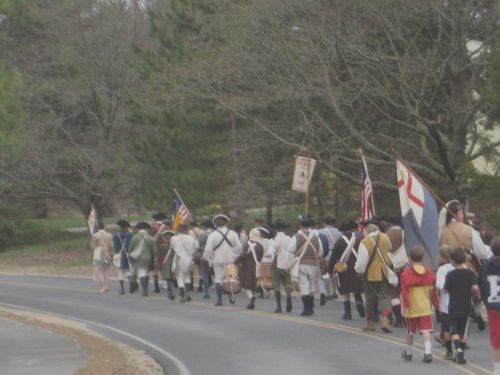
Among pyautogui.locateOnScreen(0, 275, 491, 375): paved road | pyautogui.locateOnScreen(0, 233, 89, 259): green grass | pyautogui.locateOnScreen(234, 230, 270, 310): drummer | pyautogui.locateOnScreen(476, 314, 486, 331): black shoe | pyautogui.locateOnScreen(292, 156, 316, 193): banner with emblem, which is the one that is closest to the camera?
pyautogui.locateOnScreen(0, 275, 491, 375): paved road

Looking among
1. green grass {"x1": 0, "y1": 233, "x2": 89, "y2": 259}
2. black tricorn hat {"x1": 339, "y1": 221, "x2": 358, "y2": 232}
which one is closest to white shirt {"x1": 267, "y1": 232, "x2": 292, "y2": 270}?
black tricorn hat {"x1": 339, "y1": 221, "x2": 358, "y2": 232}

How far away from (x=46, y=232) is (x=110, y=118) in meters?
9.73

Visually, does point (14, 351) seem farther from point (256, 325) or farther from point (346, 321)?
point (346, 321)

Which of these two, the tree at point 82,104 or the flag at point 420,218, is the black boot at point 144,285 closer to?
the flag at point 420,218

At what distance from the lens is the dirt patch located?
15.0 metres

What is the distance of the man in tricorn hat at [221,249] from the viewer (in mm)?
22797

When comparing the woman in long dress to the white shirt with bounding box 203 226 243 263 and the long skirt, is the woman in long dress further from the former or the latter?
the white shirt with bounding box 203 226 243 263

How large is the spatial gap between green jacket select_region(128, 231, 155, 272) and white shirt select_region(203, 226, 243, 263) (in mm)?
2824

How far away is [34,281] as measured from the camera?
3180 cm

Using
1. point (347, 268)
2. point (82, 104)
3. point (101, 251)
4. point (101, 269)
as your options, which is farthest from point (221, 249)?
point (82, 104)

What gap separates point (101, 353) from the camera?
53.9 feet

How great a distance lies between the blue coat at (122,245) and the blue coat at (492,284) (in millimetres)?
14345

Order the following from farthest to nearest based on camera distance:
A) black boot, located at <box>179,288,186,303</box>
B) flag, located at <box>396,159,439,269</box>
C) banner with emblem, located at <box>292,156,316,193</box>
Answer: banner with emblem, located at <box>292,156,316,193</box> → black boot, located at <box>179,288,186,303</box> → flag, located at <box>396,159,439,269</box>

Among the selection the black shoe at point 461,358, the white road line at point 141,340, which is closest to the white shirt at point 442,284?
the black shoe at point 461,358
